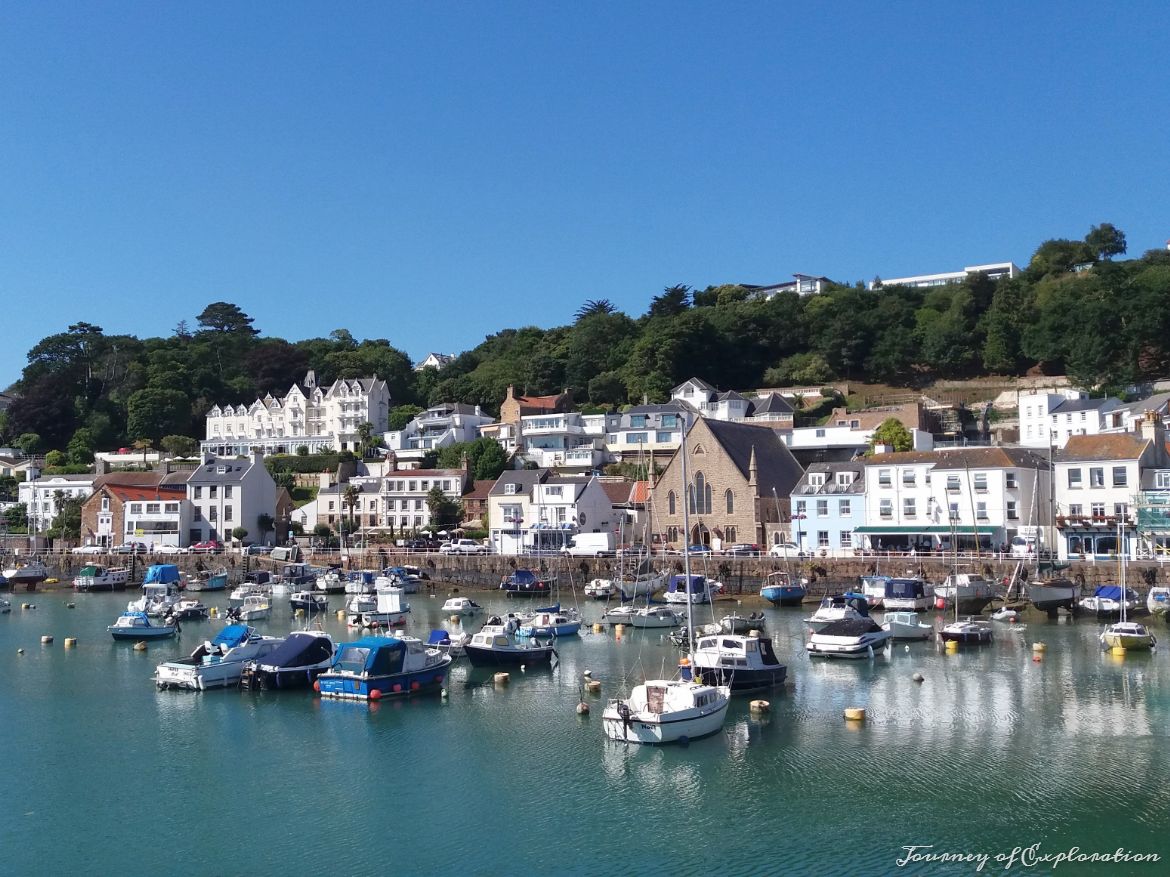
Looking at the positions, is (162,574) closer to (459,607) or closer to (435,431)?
(459,607)

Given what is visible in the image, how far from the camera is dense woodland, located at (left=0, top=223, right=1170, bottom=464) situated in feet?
301

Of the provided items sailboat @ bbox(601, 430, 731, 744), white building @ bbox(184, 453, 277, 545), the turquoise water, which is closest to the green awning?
the turquoise water

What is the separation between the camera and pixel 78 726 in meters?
29.1

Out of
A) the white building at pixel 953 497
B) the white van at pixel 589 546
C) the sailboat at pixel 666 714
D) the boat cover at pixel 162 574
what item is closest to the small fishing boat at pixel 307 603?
the boat cover at pixel 162 574

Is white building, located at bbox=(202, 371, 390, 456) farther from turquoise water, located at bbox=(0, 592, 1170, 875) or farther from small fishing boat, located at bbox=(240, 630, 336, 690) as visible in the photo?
turquoise water, located at bbox=(0, 592, 1170, 875)

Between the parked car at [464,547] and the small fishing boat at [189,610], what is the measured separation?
19436 millimetres

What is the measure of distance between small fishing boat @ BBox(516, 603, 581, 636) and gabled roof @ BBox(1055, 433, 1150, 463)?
96.5 feet

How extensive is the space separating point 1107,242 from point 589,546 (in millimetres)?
79677

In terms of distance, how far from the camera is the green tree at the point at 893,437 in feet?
246

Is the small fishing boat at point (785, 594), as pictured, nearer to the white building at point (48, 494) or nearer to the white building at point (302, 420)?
the white building at point (302, 420)

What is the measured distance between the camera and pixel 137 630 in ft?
146

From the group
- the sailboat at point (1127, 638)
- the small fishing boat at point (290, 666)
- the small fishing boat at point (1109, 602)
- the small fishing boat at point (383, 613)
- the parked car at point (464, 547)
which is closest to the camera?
the small fishing boat at point (290, 666)

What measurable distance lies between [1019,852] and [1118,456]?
4140 centimetres

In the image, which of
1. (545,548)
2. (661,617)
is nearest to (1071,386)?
(545,548)
